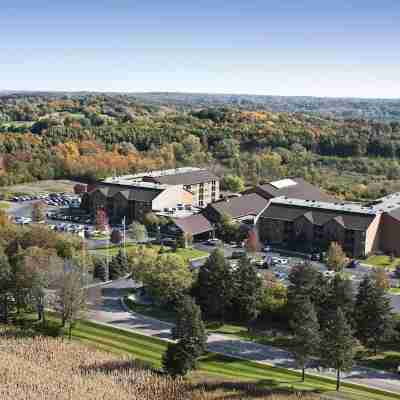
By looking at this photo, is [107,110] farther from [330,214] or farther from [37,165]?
[330,214]

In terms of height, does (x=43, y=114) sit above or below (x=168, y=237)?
above

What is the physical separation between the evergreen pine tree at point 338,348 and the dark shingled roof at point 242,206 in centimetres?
3184

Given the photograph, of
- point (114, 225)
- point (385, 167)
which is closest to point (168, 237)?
point (114, 225)

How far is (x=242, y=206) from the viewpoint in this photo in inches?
2635

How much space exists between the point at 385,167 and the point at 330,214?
167 feet

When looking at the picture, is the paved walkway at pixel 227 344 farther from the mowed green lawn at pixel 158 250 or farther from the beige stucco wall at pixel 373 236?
the beige stucco wall at pixel 373 236

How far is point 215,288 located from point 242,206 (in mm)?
26698

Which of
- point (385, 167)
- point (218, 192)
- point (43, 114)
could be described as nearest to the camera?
point (218, 192)

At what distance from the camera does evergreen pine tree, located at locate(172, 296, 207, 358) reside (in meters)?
33.4

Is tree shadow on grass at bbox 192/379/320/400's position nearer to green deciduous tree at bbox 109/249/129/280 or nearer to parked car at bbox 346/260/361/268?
green deciduous tree at bbox 109/249/129/280

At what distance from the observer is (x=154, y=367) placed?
112 ft

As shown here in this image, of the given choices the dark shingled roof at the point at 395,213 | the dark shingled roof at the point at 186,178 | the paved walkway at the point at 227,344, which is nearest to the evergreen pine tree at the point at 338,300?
the paved walkway at the point at 227,344

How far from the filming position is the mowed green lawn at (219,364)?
105ft

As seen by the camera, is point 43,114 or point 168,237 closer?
point 168,237
